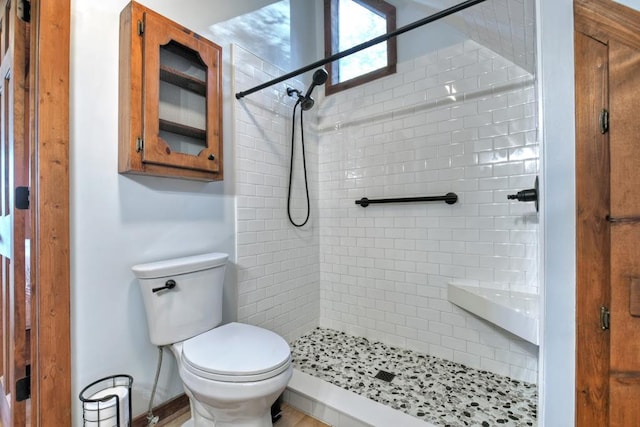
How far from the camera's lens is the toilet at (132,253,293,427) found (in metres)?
1.05

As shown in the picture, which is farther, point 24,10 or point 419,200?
point 419,200

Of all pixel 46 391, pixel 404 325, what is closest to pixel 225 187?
pixel 46 391

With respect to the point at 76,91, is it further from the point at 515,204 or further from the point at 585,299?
the point at 515,204

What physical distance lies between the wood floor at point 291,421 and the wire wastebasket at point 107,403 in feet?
0.95

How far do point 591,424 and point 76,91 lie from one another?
6.44 ft

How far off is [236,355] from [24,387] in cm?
89

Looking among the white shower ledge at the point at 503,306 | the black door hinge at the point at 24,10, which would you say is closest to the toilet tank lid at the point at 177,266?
the black door hinge at the point at 24,10

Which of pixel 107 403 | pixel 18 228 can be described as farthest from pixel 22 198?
pixel 107 403

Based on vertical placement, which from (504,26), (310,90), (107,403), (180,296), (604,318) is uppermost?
(504,26)

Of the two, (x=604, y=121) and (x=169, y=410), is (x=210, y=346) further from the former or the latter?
(x=604, y=121)

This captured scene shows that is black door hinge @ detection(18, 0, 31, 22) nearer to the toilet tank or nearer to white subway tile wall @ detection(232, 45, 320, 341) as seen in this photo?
white subway tile wall @ detection(232, 45, 320, 341)

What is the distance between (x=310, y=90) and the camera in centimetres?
188

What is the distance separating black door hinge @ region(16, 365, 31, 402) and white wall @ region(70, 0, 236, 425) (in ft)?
0.72

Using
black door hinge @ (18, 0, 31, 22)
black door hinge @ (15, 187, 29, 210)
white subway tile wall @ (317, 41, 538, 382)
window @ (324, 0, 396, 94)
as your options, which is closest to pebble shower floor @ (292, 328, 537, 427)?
white subway tile wall @ (317, 41, 538, 382)
